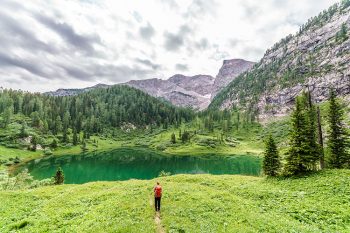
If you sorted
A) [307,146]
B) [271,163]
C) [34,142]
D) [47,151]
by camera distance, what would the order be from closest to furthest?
[307,146], [271,163], [34,142], [47,151]

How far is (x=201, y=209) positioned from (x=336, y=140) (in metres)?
37.7

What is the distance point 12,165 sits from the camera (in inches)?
4887

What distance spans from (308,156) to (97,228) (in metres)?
34.1

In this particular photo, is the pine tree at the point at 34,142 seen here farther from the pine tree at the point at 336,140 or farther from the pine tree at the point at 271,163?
the pine tree at the point at 336,140

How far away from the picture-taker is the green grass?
2258 cm

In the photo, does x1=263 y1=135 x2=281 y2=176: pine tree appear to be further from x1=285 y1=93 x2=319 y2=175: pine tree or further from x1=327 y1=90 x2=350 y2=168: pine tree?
x1=327 y1=90 x2=350 y2=168: pine tree

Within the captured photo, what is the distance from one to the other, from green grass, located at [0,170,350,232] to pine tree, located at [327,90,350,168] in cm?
1415

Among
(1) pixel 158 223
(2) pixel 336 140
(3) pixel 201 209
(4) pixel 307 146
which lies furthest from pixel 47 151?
(2) pixel 336 140

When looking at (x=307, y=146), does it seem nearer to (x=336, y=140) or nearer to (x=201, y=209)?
(x=336, y=140)

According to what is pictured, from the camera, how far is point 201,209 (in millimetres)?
26656

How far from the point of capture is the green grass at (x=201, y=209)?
2258 centimetres

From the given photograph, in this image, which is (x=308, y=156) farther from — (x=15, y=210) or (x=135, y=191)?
(x=15, y=210)

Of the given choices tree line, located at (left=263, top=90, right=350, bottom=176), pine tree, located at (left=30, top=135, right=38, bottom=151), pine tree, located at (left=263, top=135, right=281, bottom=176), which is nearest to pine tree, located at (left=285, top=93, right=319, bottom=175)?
tree line, located at (left=263, top=90, right=350, bottom=176)

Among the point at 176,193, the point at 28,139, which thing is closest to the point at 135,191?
the point at 176,193
